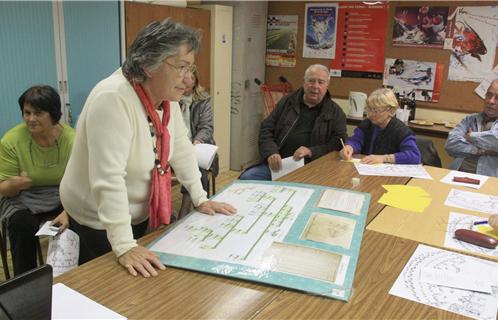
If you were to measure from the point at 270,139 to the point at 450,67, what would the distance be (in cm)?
201

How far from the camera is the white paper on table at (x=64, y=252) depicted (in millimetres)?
1427

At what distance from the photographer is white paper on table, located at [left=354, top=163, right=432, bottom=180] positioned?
2109 mm

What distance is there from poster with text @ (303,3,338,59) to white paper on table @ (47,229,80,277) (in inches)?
141

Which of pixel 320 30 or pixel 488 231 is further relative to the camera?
pixel 320 30

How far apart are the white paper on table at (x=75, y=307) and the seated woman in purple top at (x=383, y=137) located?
1723 millimetres

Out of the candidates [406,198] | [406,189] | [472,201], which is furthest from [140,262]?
[472,201]

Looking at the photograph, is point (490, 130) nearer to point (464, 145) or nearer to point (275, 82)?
point (464, 145)

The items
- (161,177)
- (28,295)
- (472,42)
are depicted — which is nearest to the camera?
(28,295)

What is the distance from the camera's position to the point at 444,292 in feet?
3.49

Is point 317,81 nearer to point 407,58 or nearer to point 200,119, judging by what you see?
point 200,119

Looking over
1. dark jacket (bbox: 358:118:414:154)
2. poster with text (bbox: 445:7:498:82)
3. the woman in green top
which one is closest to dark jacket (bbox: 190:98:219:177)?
the woman in green top

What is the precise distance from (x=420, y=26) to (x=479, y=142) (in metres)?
1.72

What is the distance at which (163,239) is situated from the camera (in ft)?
4.22

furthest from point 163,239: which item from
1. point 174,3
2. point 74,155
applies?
point 174,3
